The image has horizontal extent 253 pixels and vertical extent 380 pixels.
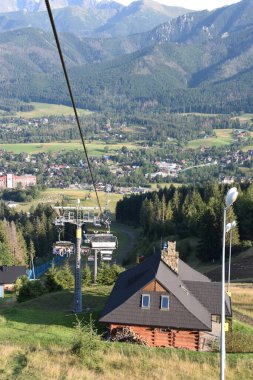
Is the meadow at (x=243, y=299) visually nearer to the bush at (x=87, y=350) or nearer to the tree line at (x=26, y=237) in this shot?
the bush at (x=87, y=350)

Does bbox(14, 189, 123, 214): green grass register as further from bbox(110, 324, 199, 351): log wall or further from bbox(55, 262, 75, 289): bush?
bbox(110, 324, 199, 351): log wall

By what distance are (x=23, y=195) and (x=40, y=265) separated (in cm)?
8761

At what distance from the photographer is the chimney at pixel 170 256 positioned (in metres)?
34.6

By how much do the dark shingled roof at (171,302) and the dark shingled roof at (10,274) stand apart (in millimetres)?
42157

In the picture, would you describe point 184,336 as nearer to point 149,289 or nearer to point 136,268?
point 149,289

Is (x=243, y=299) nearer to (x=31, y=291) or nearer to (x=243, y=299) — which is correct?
(x=243, y=299)

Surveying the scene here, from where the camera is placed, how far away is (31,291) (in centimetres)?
4606

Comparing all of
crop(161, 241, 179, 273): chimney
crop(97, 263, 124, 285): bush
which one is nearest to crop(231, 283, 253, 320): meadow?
crop(161, 241, 179, 273): chimney

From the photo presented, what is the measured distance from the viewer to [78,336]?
77.9 feet

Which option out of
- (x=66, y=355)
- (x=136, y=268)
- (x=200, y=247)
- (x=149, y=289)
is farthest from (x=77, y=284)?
(x=200, y=247)

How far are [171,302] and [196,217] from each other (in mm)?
58657

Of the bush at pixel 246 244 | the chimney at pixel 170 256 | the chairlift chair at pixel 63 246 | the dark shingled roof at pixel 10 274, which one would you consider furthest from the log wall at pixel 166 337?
the dark shingled roof at pixel 10 274

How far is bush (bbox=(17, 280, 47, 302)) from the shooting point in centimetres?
4603

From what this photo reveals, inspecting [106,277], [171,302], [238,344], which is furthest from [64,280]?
[238,344]
